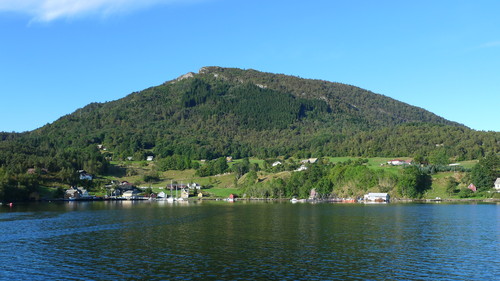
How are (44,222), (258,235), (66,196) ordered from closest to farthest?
(258,235), (44,222), (66,196)

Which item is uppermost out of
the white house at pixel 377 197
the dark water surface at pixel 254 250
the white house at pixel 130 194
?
the white house at pixel 130 194

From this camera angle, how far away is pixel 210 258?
4506 cm

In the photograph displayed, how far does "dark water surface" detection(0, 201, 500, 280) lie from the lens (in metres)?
38.9

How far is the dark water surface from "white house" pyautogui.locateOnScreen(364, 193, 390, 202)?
75562mm

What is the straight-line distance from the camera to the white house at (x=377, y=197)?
5974 inches

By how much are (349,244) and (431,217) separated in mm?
Result: 38789

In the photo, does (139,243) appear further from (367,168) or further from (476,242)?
(367,168)

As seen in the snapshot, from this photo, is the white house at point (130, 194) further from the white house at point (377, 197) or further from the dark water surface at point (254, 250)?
the dark water surface at point (254, 250)

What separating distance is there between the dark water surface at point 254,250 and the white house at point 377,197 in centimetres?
7556

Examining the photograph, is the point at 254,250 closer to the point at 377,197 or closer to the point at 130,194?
the point at 377,197

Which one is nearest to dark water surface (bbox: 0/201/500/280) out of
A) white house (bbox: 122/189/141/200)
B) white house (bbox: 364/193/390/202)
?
white house (bbox: 364/193/390/202)

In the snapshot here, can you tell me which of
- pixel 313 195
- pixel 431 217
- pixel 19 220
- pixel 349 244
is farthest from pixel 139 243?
pixel 313 195

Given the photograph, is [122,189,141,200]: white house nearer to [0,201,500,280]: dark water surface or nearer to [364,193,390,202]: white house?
[364,193,390,202]: white house

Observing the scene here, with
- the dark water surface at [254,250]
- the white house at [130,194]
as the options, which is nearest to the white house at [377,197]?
the dark water surface at [254,250]
